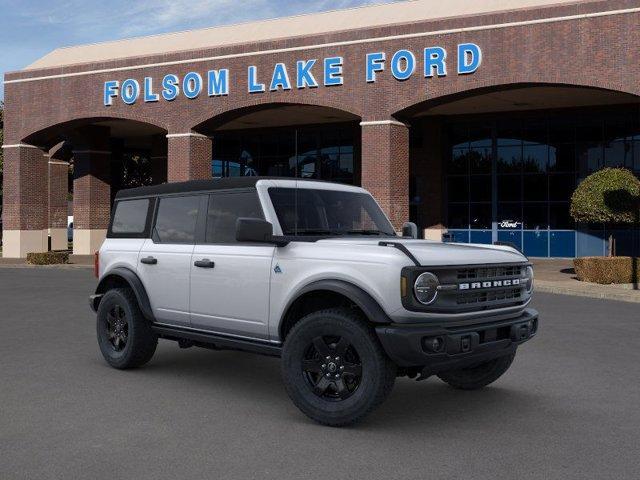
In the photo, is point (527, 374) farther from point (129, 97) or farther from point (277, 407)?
point (129, 97)

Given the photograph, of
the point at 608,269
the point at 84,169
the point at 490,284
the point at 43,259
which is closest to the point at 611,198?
the point at 608,269

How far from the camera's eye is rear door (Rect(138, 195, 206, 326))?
24.1 ft

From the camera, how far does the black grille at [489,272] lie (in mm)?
5984

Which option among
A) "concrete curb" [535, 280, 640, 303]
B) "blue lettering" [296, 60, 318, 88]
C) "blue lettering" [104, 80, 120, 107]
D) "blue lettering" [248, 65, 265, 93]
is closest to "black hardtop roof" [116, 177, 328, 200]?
"concrete curb" [535, 280, 640, 303]

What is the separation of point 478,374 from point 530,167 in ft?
89.3

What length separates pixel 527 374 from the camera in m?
8.02

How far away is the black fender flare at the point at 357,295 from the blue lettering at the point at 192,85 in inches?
977

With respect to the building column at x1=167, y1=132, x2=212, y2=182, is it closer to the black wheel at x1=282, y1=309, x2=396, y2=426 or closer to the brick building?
the brick building

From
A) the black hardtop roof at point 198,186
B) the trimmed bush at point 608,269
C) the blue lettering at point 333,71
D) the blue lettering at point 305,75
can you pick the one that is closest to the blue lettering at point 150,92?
the blue lettering at point 305,75

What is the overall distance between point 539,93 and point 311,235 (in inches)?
908

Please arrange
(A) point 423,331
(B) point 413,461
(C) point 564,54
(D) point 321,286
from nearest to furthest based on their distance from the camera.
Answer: (B) point 413,461, (A) point 423,331, (D) point 321,286, (C) point 564,54

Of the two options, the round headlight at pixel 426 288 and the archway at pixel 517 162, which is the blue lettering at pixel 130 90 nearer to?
the archway at pixel 517 162

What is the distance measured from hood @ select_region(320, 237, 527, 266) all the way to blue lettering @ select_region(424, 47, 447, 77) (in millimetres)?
18999

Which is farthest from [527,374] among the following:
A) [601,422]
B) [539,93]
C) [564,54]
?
[539,93]
